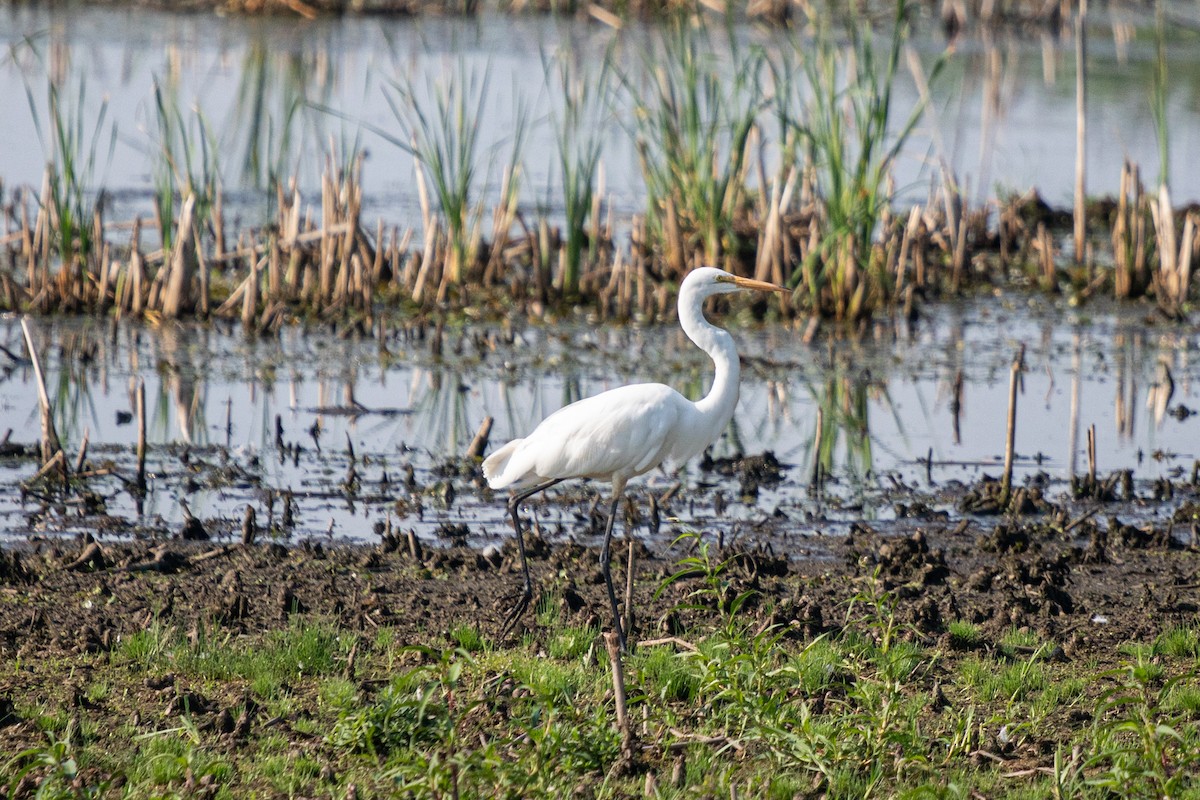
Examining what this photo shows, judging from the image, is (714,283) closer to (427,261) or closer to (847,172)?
(847,172)

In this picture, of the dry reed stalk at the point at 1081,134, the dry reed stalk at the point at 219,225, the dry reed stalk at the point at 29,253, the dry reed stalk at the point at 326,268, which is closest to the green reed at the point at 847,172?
the dry reed stalk at the point at 1081,134

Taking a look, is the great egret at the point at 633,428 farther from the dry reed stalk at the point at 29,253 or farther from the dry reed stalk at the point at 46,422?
the dry reed stalk at the point at 29,253

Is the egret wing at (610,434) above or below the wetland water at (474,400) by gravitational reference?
above

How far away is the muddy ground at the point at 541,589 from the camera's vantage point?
5434mm

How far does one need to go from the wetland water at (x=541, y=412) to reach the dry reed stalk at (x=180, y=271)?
236 mm

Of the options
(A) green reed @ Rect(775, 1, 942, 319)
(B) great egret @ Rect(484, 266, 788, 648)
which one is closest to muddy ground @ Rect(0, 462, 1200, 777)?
(B) great egret @ Rect(484, 266, 788, 648)

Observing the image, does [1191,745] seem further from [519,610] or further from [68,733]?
[68,733]

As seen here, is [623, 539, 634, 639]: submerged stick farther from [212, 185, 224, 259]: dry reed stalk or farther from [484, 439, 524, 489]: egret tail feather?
[212, 185, 224, 259]: dry reed stalk

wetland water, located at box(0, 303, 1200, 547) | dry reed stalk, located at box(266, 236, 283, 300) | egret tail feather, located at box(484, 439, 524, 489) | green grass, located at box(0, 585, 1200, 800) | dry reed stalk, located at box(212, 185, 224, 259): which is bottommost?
green grass, located at box(0, 585, 1200, 800)

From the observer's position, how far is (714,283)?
595 cm

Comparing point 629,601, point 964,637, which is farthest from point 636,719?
point 964,637

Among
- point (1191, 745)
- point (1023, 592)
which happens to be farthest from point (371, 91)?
point (1191, 745)

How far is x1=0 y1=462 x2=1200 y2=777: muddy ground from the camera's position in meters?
5.43

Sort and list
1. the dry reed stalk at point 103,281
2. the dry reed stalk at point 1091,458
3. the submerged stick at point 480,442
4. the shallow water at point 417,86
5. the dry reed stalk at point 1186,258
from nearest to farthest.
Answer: the dry reed stalk at point 1091,458, the submerged stick at point 480,442, the dry reed stalk at point 103,281, the dry reed stalk at point 1186,258, the shallow water at point 417,86
